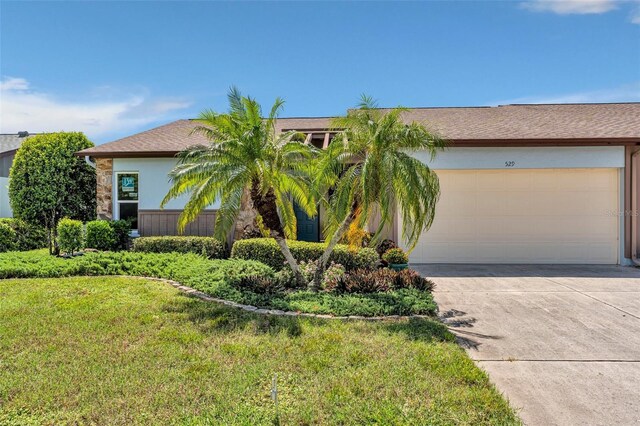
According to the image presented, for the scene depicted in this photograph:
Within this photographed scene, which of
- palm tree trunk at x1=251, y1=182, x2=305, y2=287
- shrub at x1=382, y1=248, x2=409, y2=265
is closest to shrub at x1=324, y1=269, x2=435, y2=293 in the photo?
palm tree trunk at x1=251, y1=182, x2=305, y2=287

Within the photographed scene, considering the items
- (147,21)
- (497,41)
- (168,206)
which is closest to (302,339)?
(168,206)

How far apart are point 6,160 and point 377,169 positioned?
25.7 m

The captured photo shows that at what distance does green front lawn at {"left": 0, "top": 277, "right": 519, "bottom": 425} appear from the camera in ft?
10.7

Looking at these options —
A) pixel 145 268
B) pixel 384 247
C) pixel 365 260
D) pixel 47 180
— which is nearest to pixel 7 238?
pixel 47 180

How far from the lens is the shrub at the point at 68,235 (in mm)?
10828

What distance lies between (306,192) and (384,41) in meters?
6.65

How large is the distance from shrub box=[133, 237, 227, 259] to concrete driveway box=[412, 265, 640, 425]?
19.9 feet

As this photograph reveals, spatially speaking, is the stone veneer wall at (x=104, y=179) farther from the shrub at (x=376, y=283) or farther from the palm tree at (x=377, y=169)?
the shrub at (x=376, y=283)

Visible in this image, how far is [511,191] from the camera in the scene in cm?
1151

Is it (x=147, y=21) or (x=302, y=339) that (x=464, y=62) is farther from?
(x=302, y=339)

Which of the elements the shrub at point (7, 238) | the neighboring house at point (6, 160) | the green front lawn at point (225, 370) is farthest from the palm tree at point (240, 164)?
the neighboring house at point (6, 160)

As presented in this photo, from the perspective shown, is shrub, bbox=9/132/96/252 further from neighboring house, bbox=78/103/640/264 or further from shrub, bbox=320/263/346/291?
shrub, bbox=320/263/346/291

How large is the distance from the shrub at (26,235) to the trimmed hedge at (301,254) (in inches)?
329

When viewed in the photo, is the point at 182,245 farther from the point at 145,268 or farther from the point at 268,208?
the point at 268,208
